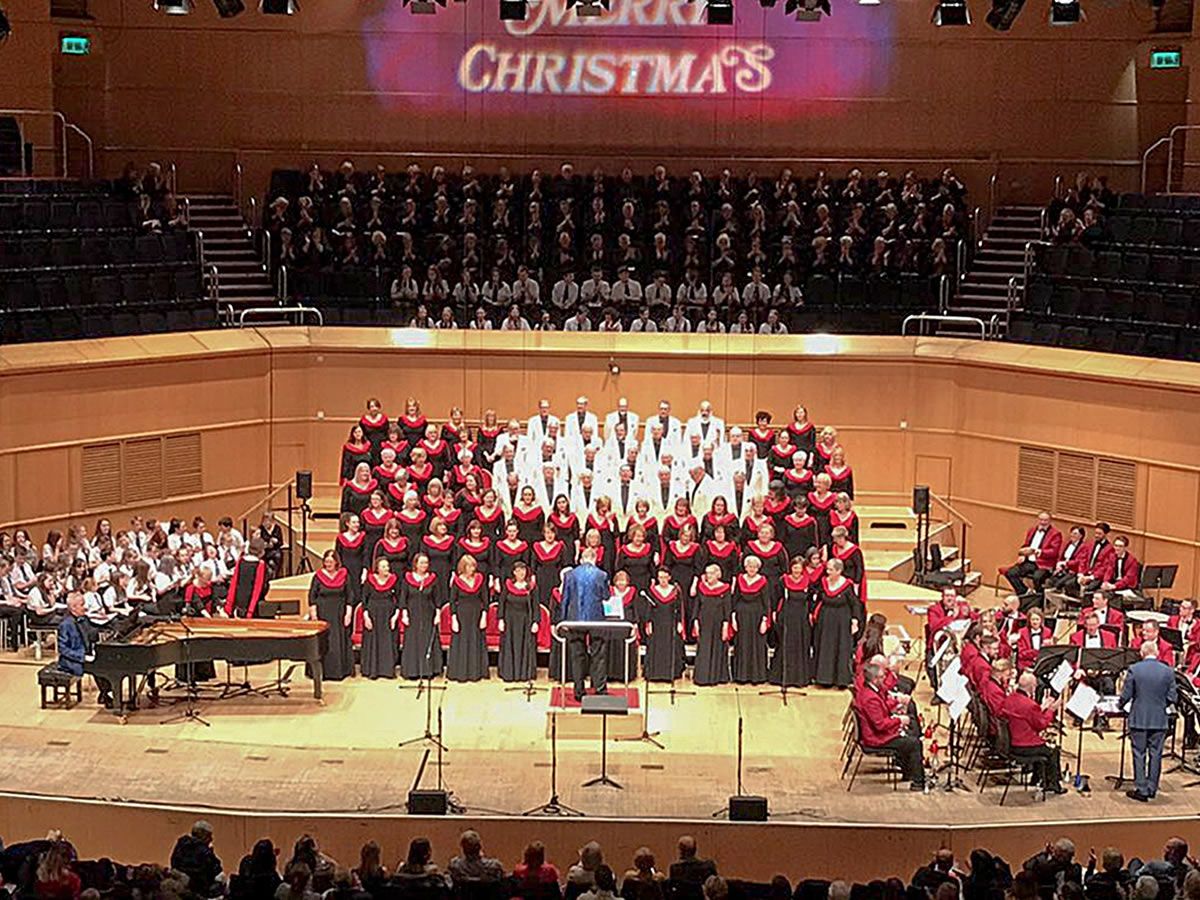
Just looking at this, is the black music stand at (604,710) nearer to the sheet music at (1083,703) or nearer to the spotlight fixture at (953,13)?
the sheet music at (1083,703)

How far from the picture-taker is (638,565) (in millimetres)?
15836

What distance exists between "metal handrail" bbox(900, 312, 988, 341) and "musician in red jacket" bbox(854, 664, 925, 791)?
727cm

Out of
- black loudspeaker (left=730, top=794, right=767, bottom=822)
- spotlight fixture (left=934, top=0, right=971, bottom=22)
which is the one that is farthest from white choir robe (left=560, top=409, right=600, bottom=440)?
black loudspeaker (left=730, top=794, right=767, bottom=822)

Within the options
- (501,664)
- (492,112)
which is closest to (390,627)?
(501,664)

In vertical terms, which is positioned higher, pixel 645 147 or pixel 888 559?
pixel 645 147

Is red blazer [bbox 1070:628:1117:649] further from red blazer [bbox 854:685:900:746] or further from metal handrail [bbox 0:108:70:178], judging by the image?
metal handrail [bbox 0:108:70:178]

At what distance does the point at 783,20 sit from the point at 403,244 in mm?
5395

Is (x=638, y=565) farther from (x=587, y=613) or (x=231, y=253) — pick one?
(x=231, y=253)

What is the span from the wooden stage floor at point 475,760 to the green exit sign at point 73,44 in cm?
1001

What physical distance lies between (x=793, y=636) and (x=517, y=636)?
212 centimetres

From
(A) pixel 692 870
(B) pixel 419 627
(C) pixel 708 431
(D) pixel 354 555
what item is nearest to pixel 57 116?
(D) pixel 354 555

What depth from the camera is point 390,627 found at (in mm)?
15773

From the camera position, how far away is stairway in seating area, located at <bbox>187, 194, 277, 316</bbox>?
71.1ft

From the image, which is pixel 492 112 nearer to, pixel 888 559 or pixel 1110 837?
pixel 888 559
